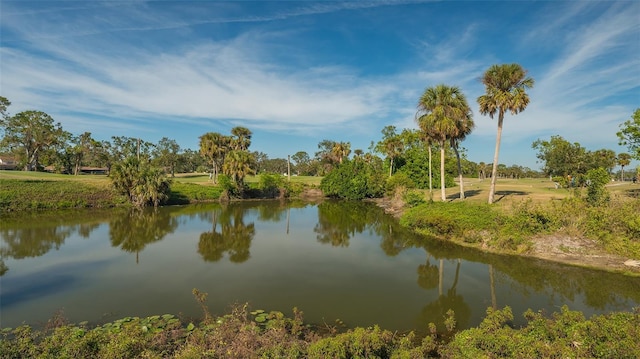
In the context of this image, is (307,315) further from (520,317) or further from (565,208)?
(565,208)

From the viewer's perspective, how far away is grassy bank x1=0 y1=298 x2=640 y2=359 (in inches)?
274

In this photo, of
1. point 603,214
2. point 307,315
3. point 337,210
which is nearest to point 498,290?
point 307,315

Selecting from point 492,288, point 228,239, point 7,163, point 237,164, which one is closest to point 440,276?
point 492,288

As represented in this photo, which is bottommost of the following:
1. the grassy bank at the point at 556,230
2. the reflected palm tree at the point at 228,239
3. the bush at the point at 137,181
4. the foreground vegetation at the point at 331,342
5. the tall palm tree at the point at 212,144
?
the reflected palm tree at the point at 228,239

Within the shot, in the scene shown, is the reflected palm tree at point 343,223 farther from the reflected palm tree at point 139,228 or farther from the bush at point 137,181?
the bush at point 137,181

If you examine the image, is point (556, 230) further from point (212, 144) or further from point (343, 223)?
point (212, 144)

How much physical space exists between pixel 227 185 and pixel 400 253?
104ft

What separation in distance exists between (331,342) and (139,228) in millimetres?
23552

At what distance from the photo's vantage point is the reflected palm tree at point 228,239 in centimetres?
1862

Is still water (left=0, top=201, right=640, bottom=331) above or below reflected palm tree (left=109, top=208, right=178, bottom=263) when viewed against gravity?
below

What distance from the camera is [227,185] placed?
149 feet

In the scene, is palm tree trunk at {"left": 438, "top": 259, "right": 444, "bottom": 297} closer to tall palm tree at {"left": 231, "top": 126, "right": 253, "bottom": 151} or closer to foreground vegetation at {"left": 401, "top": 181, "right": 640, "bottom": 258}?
foreground vegetation at {"left": 401, "top": 181, "right": 640, "bottom": 258}

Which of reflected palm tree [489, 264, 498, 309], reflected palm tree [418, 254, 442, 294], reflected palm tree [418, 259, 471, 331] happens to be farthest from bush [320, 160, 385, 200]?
reflected palm tree [418, 259, 471, 331]

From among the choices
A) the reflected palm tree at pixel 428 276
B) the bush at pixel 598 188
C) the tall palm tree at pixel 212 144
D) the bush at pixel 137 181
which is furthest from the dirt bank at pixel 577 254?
the tall palm tree at pixel 212 144
